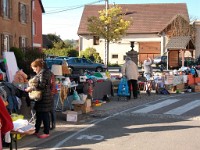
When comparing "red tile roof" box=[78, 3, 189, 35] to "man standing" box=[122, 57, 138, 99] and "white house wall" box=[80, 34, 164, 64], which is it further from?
"man standing" box=[122, 57, 138, 99]

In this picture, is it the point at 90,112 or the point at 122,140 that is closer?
the point at 122,140

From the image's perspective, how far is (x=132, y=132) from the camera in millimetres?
9992

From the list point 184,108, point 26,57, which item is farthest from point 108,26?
point 184,108

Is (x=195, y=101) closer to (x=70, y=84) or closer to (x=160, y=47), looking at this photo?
(x=70, y=84)

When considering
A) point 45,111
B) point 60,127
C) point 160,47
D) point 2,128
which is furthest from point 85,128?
point 160,47

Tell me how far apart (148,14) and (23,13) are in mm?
29801

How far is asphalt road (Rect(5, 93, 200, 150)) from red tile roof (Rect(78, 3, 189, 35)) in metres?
45.7

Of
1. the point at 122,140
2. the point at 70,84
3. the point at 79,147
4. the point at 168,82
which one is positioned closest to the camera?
the point at 79,147

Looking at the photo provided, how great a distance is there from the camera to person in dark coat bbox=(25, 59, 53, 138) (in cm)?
920

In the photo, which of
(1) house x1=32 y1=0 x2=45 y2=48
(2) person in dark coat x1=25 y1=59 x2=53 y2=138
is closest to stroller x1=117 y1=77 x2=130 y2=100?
(2) person in dark coat x1=25 y1=59 x2=53 y2=138

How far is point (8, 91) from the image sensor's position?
10.5 meters

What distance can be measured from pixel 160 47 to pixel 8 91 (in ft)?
166

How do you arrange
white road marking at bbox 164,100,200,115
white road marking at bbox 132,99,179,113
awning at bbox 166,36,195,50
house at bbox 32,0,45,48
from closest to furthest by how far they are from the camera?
white road marking at bbox 164,100,200,115 → white road marking at bbox 132,99,179,113 → awning at bbox 166,36,195,50 → house at bbox 32,0,45,48

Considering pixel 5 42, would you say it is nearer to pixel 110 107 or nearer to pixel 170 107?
pixel 110 107
